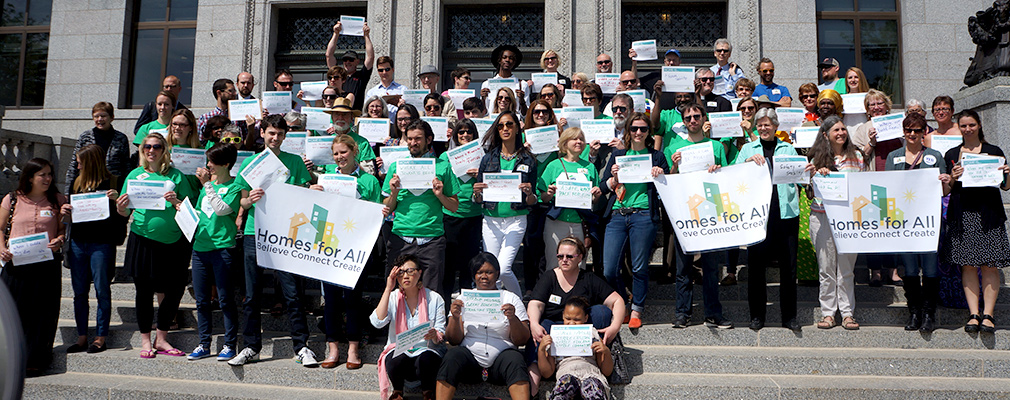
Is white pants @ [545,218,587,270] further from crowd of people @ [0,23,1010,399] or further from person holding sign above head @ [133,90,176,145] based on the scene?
person holding sign above head @ [133,90,176,145]

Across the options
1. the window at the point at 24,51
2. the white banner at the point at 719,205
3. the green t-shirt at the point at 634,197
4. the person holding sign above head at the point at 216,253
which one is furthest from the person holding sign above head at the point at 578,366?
the window at the point at 24,51

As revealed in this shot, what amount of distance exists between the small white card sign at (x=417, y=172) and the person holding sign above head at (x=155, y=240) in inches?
83.2

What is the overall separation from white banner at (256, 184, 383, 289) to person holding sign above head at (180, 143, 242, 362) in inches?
13.6

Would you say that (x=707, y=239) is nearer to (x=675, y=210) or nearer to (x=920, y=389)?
(x=675, y=210)

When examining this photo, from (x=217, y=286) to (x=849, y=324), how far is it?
19.9 feet

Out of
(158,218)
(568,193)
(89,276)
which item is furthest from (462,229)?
(89,276)

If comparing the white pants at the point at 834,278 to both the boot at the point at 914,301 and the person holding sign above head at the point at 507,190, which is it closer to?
the boot at the point at 914,301

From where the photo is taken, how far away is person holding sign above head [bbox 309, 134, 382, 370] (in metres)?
6.47

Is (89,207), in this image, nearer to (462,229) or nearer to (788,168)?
(462,229)

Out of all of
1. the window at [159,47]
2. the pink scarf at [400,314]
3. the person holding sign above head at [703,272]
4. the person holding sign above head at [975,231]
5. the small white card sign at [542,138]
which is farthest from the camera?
the window at [159,47]

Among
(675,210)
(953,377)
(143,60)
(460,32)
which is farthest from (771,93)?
(143,60)

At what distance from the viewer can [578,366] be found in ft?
18.6

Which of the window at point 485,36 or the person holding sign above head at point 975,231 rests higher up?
the window at point 485,36

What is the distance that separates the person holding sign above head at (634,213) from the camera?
6725mm
